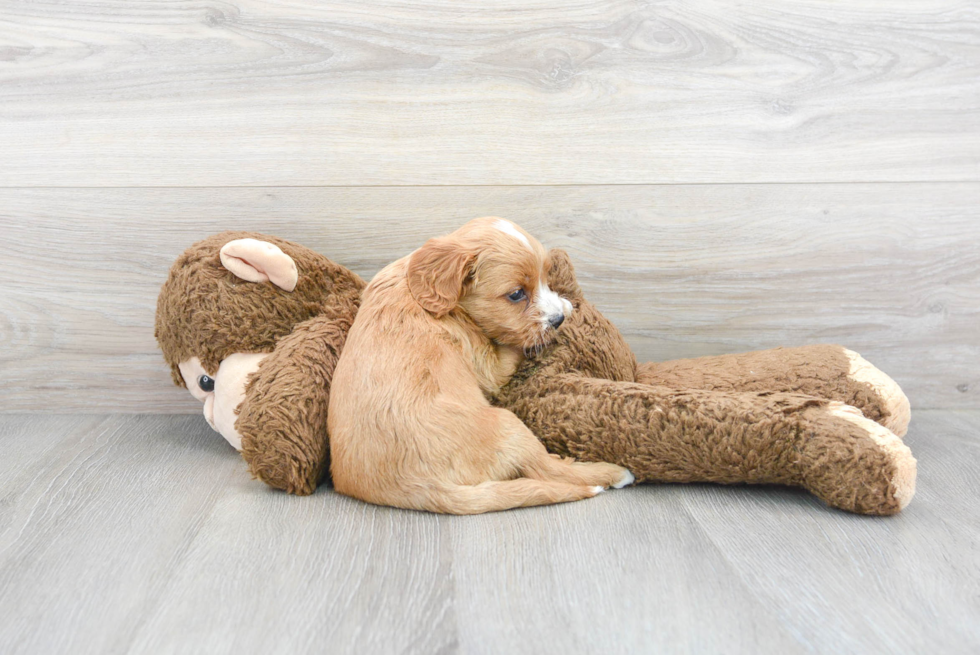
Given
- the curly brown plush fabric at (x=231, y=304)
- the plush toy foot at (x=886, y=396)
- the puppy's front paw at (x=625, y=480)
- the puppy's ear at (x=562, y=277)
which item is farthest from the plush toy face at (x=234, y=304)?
the plush toy foot at (x=886, y=396)

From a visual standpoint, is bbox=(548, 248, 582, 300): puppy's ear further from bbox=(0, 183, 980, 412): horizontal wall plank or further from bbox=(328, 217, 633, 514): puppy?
bbox=(0, 183, 980, 412): horizontal wall plank

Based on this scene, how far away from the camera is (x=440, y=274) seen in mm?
1097

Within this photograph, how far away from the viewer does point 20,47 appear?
1394mm

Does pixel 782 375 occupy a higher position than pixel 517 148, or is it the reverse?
pixel 517 148

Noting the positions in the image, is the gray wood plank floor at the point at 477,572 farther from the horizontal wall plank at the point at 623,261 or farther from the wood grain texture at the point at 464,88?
the wood grain texture at the point at 464,88

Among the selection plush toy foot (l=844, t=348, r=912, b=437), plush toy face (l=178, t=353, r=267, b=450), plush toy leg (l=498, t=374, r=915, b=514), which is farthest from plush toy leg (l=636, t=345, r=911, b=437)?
plush toy face (l=178, t=353, r=267, b=450)

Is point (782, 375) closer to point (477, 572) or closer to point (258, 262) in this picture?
point (477, 572)

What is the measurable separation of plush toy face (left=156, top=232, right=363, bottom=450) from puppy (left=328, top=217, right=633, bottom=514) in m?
0.15

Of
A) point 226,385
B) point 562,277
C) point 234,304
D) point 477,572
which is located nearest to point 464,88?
point 562,277

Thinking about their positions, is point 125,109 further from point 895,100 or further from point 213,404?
point 895,100

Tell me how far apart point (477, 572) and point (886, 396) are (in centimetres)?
79

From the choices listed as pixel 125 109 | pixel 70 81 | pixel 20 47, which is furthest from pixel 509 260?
pixel 20 47

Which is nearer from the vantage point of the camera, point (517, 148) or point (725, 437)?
point (725, 437)

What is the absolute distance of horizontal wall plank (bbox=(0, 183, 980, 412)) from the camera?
4.72ft
